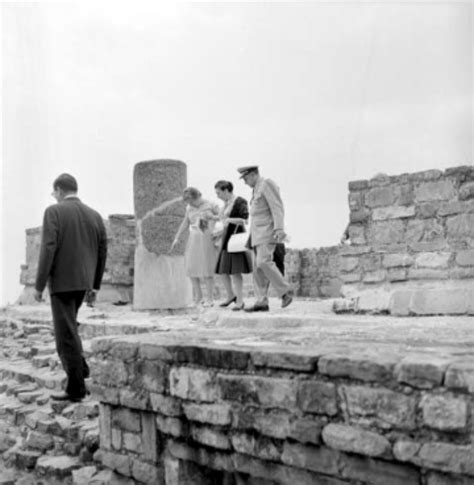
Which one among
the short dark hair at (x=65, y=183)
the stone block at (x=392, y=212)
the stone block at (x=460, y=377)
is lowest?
the stone block at (x=460, y=377)

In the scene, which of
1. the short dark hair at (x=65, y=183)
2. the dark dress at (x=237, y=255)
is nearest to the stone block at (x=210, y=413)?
the short dark hair at (x=65, y=183)

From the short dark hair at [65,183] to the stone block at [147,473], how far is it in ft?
8.34

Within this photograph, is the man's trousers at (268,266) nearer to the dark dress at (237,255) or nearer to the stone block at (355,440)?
the dark dress at (237,255)

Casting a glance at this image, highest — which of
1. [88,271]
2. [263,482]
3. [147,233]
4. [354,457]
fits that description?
[147,233]

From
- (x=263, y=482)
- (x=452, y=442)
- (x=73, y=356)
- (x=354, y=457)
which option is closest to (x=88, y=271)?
(x=73, y=356)

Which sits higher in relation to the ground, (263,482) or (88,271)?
(88,271)

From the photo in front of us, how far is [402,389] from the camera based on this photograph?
10.4ft

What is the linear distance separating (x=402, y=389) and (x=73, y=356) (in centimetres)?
327

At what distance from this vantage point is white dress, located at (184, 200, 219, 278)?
385 inches

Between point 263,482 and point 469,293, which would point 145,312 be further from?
point 263,482

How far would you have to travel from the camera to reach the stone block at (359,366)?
3.24 metres

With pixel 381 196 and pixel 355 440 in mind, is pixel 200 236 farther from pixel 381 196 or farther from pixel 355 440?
pixel 355 440

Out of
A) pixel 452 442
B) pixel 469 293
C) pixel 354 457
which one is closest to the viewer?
pixel 452 442

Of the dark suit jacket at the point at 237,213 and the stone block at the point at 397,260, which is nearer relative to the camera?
the stone block at the point at 397,260
